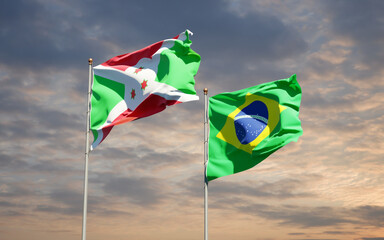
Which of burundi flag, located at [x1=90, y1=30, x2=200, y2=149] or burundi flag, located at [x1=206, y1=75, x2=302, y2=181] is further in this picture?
burundi flag, located at [x1=90, y1=30, x2=200, y2=149]

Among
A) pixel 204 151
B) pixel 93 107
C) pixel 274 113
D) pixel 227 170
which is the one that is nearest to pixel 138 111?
pixel 93 107

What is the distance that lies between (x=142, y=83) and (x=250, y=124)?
6.53m

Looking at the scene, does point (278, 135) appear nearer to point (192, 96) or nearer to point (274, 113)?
point (274, 113)

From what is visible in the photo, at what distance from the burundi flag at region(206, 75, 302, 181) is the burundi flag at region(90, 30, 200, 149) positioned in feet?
7.60

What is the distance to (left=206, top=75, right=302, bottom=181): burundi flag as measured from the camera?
25953 mm

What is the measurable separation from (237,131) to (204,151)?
2.23 meters

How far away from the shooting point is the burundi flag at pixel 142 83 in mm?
26125

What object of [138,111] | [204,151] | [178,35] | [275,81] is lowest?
[204,151]

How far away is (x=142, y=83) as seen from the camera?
2683 centimetres

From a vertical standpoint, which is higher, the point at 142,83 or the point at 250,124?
the point at 142,83

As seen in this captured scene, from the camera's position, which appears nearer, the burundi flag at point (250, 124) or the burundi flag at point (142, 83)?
the burundi flag at point (250, 124)

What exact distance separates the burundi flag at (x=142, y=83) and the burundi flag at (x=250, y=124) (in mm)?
2317

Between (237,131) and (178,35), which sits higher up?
(178,35)

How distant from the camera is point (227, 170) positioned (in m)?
26.0
